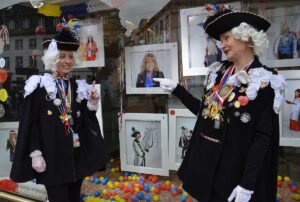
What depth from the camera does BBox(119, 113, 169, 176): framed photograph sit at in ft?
12.2

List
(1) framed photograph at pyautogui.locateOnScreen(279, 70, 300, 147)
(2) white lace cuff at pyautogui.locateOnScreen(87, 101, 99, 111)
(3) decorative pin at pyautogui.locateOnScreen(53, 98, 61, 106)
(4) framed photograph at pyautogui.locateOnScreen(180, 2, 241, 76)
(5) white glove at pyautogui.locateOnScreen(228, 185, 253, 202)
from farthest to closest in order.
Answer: (4) framed photograph at pyautogui.locateOnScreen(180, 2, 241, 76) → (1) framed photograph at pyautogui.locateOnScreen(279, 70, 300, 147) → (2) white lace cuff at pyautogui.locateOnScreen(87, 101, 99, 111) → (3) decorative pin at pyautogui.locateOnScreen(53, 98, 61, 106) → (5) white glove at pyautogui.locateOnScreen(228, 185, 253, 202)

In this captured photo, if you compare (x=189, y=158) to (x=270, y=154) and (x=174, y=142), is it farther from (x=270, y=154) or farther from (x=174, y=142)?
(x=174, y=142)

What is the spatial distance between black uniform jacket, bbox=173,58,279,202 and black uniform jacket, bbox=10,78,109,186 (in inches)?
37.6

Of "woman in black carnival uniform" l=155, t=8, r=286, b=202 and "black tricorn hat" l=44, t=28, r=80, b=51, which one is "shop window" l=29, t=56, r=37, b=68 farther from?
"woman in black carnival uniform" l=155, t=8, r=286, b=202

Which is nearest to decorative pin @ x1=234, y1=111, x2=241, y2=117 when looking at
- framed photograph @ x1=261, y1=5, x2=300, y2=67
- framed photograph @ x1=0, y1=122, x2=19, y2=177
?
framed photograph @ x1=261, y1=5, x2=300, y2=67

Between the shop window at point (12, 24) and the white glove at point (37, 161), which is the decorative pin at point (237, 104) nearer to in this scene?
the white glove at point (37, 161)

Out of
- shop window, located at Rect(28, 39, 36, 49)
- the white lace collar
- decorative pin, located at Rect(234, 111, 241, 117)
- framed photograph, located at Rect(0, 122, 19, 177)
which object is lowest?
framed photograph, located at Rect(0, 122, 19, 177)

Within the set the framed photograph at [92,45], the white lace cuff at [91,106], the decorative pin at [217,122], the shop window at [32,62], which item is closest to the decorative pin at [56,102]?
the white lace cuff at [91,106]

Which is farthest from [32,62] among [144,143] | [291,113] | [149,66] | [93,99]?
[291,113]

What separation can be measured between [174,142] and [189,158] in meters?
1.60

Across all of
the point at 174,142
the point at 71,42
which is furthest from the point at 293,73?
the point at 71,42

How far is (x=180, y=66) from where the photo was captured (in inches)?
140

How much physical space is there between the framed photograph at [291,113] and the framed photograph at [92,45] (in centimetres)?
212

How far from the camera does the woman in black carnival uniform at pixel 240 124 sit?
1700 millimetres
